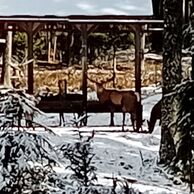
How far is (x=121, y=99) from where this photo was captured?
1360 centimetres

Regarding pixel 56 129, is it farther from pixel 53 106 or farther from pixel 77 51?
pixel 77 51

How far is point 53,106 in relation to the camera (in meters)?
13.8

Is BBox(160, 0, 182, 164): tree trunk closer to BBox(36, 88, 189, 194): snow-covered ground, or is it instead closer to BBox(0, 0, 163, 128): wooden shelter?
BBox(36, 88, 189, 194): snow-covered ground

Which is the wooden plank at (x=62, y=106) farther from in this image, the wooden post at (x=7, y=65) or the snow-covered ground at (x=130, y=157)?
the wooden post at (x=7, y=65)

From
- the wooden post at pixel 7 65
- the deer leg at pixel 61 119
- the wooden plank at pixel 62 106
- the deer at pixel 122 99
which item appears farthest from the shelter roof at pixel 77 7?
the wooden post at pixel 7 65

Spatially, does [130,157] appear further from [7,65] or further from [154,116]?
[7,65]

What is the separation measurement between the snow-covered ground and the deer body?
0.49m

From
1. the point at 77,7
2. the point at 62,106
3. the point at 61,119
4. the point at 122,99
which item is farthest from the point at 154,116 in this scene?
the point at 77,7

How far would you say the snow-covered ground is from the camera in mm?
8672

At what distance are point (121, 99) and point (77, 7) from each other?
2.48 meters

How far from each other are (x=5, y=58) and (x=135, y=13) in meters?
5.81

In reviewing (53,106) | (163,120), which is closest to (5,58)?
(53,106)

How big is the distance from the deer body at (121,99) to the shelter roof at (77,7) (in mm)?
1706

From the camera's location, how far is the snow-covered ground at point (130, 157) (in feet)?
28.5
